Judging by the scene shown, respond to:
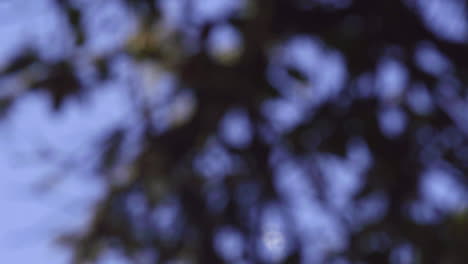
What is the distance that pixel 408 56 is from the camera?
1.78 metres

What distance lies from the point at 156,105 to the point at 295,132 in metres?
0.33

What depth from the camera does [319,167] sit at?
1.80 meters

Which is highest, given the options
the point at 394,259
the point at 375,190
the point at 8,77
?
the point at 8,77

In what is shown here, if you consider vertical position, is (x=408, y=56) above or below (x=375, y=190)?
above

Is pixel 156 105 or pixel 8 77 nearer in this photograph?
pixel 8 77

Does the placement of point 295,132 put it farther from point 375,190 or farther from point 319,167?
point 375,190

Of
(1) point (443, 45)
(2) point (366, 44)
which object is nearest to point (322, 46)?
(2) point (366, 44)

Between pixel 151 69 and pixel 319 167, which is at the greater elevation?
pixel 151 69

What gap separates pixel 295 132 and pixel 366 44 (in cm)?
24

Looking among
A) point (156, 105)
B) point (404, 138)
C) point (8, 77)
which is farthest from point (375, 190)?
point (8, 77)

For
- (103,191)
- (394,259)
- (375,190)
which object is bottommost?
(394,259)

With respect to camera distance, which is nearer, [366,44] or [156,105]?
[366,44]

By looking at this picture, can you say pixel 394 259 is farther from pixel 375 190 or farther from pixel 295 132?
pixel 295 132

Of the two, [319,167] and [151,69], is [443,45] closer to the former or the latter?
[319,167]
